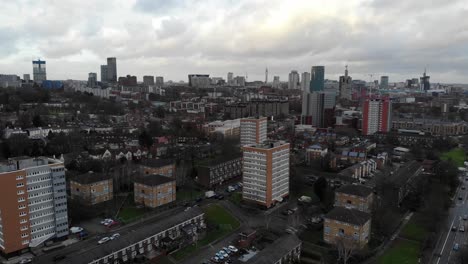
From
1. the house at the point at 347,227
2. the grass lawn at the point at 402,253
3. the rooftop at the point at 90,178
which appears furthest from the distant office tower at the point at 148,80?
the grass lawn at the point at 402,253

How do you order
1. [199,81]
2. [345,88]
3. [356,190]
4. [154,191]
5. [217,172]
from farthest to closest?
1. [199,81]
2. [345,88]
3. [217,172]
4. [154,191]
5. [356,190]

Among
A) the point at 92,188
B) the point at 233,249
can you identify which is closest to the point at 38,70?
the point at 92,188

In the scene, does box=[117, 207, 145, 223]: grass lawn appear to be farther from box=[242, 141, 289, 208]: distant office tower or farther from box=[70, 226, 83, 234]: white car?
box=[242, 141, 289, 208]: distant office tower

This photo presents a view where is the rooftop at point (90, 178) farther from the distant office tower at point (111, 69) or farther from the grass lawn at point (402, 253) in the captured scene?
the distant office tower at point (111, 69)

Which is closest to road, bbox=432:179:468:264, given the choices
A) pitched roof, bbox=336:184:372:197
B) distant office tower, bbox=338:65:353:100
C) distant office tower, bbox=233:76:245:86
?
pitched roof, bbox=336:184:372:197

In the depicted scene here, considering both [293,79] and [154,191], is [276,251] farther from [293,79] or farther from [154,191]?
[293,79]

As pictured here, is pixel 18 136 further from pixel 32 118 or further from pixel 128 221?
pixel 128 221

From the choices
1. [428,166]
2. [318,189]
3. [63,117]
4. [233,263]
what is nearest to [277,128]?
[428,166]
